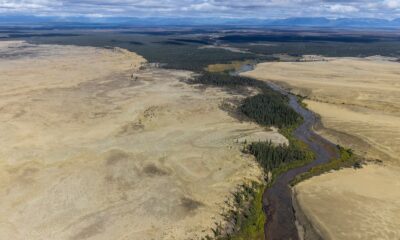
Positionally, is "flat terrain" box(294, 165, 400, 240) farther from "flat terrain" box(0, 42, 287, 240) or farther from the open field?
"flat terrain" box(0, 42, 287, 240)

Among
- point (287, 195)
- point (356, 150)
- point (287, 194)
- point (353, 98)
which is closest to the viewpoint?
point (287, 195)

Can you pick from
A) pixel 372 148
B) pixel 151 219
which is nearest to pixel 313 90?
pixel 372 148

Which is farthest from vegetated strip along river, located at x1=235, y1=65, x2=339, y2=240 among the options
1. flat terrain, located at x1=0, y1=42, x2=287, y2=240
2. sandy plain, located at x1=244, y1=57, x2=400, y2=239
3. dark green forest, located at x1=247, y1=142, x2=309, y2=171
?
flat terrain, located at x1=0, y1=42, x2=287, y2=240

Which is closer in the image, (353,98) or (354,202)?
(354,202)

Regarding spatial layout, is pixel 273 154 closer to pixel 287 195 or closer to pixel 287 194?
pixel 287 194

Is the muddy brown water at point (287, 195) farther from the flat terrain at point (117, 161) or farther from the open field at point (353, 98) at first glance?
the flat terrain at point (117, 161)

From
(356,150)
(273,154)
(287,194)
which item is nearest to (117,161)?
(273,154)

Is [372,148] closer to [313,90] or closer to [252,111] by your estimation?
[252,111]
